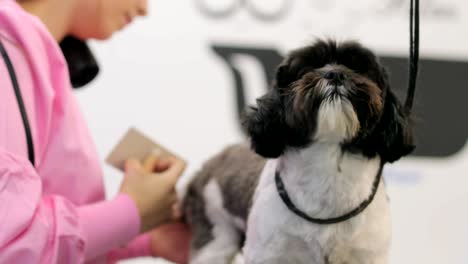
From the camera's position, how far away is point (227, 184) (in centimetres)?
130

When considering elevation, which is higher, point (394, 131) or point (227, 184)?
point (394, 131)

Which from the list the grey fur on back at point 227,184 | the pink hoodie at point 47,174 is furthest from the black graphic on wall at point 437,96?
the pink hoodie at point 47,174

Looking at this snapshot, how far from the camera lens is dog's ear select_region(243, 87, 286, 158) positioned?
1027mm

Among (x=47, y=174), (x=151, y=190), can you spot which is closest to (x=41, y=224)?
(x=47, y=174)

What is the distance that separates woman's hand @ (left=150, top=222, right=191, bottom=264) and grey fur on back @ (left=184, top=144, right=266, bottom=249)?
0.04 meters

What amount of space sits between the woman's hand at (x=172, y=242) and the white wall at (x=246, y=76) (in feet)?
1.67

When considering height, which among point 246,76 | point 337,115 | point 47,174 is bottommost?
point 246,76

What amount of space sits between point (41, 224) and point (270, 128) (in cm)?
41

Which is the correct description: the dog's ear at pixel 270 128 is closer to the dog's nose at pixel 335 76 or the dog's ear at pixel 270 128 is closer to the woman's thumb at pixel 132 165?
the dog's nose at pixel 335 76

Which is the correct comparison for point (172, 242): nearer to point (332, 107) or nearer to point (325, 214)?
point (325, 214)

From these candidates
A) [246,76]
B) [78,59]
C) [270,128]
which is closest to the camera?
[270,128]

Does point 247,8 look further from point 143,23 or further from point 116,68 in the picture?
point 116,68

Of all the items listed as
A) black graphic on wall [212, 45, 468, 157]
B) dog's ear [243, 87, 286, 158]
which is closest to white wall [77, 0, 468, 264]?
black graphic on wall [212, 45, 468, 157]

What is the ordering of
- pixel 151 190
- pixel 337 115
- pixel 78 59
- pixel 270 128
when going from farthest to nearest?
pixel 78 59 < pixel 151 190 < pixel 270 128 < pixel 337 115
